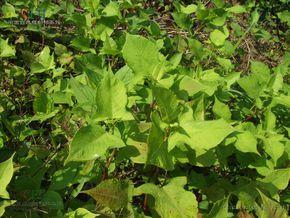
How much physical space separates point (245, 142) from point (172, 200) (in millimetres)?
398

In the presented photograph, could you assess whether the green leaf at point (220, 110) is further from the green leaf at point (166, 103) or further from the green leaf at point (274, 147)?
the green leaf at point (166, 103)

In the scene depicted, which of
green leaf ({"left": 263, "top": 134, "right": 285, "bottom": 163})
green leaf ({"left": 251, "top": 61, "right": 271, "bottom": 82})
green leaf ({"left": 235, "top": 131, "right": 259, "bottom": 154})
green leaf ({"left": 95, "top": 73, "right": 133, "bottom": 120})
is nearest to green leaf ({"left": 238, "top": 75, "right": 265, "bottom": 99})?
green leaf ({"left": 251, "top": 61, "right": 271, "bottom": 82})

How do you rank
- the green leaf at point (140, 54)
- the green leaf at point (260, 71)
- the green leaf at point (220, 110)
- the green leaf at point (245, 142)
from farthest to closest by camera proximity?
the green leaf at point (260, 71) → the green leaf at point (220, 110) → the green leaf at point (245, 142) → the green leaf at point (140, 54)

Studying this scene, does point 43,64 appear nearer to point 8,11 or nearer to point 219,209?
point 8,11

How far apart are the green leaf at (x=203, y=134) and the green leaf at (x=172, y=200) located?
20 cm

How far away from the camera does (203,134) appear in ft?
4.18

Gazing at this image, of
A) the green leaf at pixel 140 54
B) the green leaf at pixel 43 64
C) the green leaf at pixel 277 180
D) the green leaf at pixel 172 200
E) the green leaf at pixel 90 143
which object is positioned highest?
the green leaf at pixel 140 54

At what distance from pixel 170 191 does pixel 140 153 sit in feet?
0.59

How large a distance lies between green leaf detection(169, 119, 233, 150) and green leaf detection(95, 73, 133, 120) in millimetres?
181

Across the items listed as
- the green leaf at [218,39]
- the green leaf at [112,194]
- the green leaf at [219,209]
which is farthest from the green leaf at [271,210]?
the green leaf at [218,39]

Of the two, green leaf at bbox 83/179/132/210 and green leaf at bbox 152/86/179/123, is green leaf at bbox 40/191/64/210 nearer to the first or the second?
green leaf at bbox 83/179/132/210

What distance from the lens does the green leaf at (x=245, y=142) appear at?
155 centimetres

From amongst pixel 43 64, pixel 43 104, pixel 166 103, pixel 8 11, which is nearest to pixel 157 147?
pixel 166 103

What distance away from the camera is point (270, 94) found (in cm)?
194
